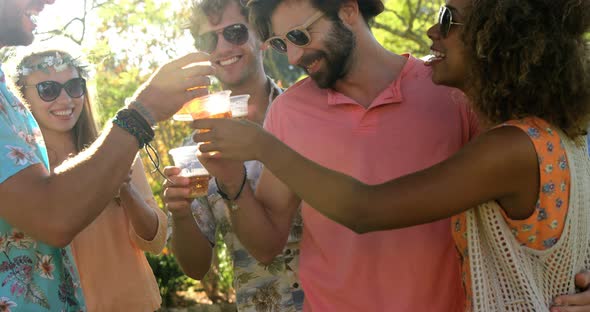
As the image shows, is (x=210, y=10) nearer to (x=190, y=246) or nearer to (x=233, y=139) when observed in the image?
(x=190, y=246)

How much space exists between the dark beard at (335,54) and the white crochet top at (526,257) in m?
1.09

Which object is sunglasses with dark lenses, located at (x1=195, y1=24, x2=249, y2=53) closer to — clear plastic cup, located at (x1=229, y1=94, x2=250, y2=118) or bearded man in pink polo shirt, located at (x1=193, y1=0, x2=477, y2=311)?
bearded man in pink polo shirt, located at (x1=193, y1=0, x2=477, y2=311)

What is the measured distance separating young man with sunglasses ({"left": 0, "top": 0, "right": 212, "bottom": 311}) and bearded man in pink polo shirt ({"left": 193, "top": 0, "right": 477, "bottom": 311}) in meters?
0.51

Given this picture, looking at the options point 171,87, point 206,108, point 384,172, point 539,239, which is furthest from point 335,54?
point 539,239

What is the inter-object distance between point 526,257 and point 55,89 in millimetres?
2951

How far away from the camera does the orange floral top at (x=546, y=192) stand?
2.31 metres

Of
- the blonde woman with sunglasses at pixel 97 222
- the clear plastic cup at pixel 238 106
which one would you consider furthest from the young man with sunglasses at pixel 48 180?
the blonde woman with sunglasses at pixel 97 222

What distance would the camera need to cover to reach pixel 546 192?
2.31 m

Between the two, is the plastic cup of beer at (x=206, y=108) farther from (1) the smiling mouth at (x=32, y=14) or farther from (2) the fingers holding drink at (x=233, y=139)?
(1) the smiling mouth at (x=32, y=14)

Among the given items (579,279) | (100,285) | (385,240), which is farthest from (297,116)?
(100,285)

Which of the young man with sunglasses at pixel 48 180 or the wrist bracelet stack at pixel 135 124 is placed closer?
the young man with sunglasses at pixel 48 180

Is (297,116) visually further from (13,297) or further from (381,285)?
(13,297)

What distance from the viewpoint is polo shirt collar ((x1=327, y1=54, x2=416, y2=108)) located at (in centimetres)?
307

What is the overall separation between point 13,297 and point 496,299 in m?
1.80
